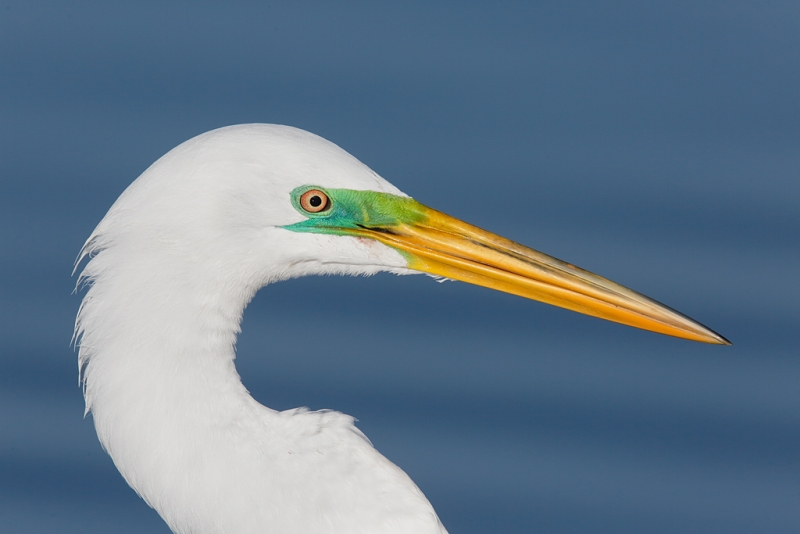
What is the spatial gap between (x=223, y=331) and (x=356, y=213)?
16.0 inches

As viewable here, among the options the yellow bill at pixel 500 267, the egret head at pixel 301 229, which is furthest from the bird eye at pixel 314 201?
the yellow bill at pixel 500 267

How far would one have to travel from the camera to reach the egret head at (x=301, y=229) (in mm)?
1971

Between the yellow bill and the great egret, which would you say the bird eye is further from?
the yellow bill

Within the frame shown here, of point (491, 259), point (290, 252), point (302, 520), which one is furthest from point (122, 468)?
point (491, 259)

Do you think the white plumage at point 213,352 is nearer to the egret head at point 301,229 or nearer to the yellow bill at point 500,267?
the egret head at point 301,229

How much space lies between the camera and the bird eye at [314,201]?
2.04 meters

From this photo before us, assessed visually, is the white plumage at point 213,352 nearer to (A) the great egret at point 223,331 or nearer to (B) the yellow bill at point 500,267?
(A) the great egret at point 223,331

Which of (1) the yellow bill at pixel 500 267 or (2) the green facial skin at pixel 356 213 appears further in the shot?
(1) the yellow bill at pixel 500 267

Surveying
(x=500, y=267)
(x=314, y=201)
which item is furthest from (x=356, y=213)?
(x=500, y=267)

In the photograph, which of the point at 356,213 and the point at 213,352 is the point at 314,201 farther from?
the point at 213,352

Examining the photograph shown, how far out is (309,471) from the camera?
2062mm

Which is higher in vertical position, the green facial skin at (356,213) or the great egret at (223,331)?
the green facial skin at (356,213)

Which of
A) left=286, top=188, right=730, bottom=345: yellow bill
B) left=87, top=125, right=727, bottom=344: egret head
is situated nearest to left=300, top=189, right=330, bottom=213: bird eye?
left=87, top=125, right=727, bottom=344: egret head

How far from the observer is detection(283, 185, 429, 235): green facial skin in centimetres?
206
